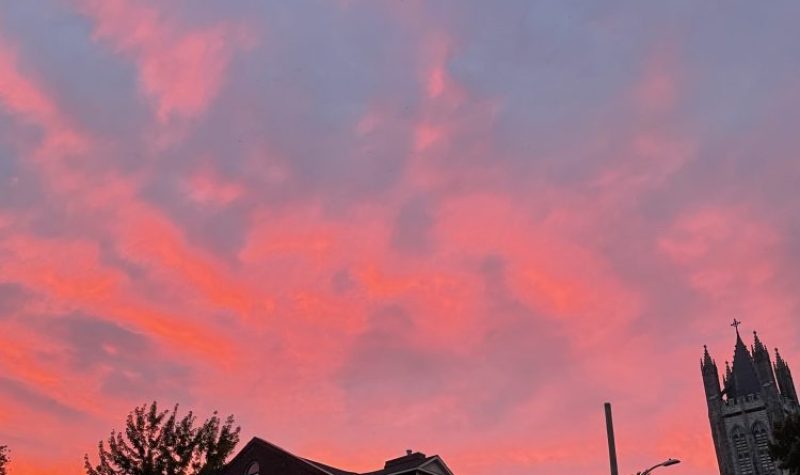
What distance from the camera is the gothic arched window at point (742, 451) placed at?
113688 millimetres

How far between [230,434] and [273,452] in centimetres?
697

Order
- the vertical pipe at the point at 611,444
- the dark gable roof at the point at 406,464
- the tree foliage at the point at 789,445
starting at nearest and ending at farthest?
the vertical pipe at the point at 611,444, the dark gable roof at the point at 406,464, the tree foliage at the point at 789,445

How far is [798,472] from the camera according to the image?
4444 cm

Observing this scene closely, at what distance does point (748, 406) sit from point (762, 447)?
7.15 m

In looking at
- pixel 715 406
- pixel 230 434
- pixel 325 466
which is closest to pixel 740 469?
pixel 715 406

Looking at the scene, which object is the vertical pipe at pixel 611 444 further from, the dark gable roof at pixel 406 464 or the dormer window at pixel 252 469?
the dormer window at pixel 252 469

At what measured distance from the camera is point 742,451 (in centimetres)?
11550

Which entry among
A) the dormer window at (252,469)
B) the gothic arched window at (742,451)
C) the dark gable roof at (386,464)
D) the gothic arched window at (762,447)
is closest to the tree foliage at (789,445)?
the dark gable roof at (386,464)

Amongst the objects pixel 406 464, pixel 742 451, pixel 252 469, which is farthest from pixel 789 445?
pixel 742 451

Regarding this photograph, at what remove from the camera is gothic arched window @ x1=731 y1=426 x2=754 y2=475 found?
373 feet

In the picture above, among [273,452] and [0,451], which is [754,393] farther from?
[0,451]

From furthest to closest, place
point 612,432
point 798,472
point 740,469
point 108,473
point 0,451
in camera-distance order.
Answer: point 740,469
point 798,472
point 0,451
point 108,473
point 612,432

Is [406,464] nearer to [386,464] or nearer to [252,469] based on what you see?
[386,464]

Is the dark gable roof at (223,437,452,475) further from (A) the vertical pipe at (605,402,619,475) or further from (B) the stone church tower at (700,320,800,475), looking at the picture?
(B) the stone church tower at (700,320,800,475)
